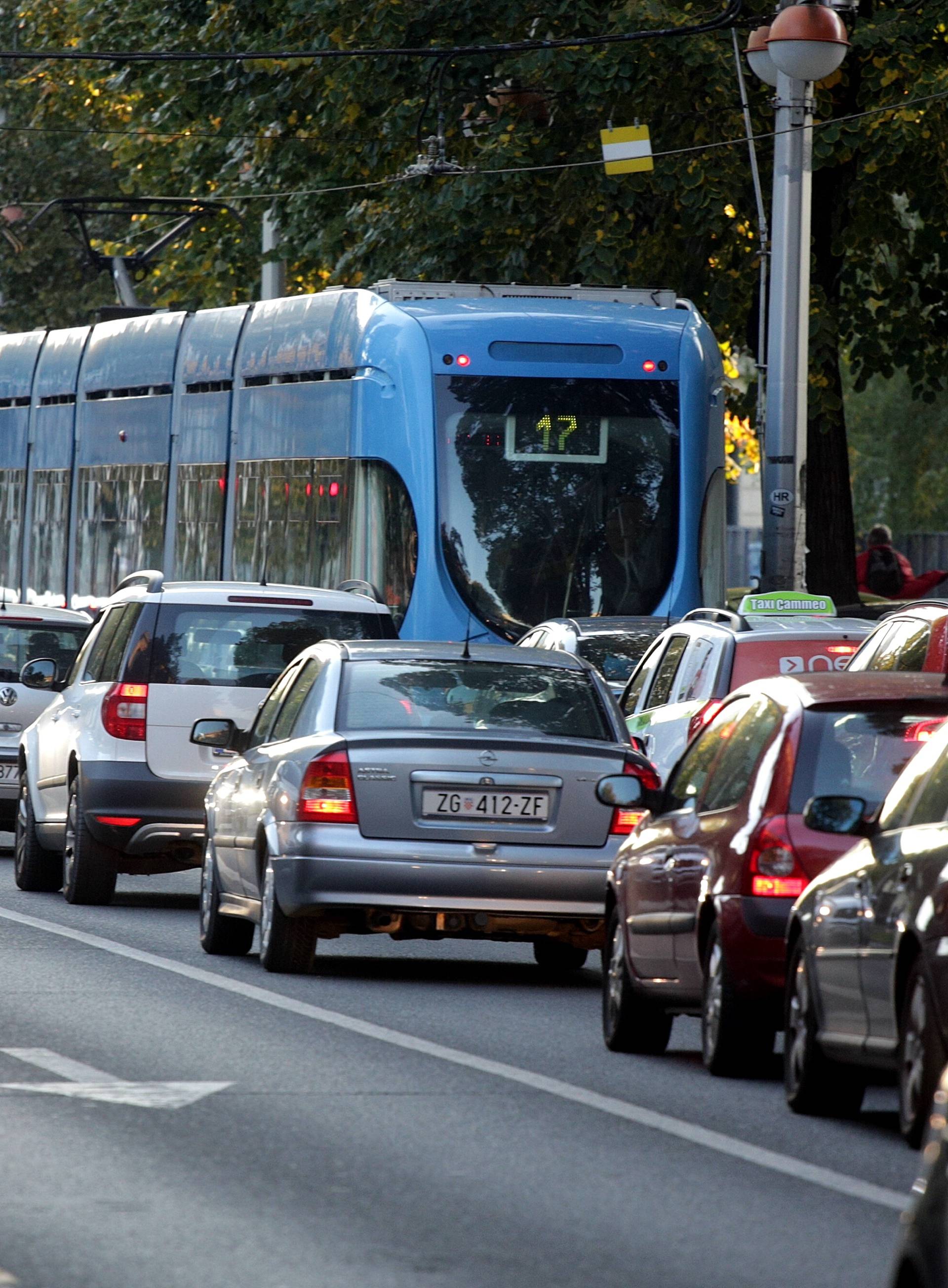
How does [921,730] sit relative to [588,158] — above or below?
below

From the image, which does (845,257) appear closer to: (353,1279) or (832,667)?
(832,667)

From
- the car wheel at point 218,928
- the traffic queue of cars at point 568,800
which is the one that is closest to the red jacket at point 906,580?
the traffic queue of cars at point 568,800

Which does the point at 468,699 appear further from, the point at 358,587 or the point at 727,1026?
the point at 358,587

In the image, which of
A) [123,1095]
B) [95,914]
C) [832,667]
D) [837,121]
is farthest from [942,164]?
[123,1095]

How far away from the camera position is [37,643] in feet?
70.1

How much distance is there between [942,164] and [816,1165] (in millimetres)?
22642

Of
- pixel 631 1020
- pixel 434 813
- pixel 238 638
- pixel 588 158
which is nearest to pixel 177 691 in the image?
pixel 238 638

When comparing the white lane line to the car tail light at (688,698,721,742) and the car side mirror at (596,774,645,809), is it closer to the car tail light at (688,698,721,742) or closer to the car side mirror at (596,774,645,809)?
the car side mirror at (596,774,645,809)

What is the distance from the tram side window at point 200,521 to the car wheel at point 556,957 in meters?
12.6

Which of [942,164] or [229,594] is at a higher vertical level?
[942,164]

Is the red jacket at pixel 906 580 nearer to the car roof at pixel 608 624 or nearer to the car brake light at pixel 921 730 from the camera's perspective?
the car roof at pixel 608 624

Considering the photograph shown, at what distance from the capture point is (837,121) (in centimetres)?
2839

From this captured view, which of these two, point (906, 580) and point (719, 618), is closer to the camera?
point (719, 618)

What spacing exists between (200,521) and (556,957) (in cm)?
1357
